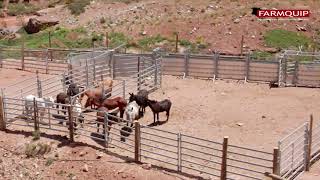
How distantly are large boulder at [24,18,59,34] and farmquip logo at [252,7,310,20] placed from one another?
14.7 metres

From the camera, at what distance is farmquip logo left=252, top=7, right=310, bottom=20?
1412 inches

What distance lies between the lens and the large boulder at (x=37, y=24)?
127 ft

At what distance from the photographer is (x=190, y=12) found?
37.7 meters

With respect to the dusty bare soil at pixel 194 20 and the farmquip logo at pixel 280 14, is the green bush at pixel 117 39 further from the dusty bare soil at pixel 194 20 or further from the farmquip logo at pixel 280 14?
the farmquip logo at pixel 280 14

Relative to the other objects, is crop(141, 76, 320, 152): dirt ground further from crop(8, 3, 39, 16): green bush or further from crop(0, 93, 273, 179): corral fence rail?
crop(8, 3, 39, 16): green bush

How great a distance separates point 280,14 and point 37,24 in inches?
683

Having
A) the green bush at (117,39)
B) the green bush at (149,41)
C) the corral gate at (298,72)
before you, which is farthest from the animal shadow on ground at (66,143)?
the green bush at (117,39)

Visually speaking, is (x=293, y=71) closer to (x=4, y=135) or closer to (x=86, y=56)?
(x=86, y=56)

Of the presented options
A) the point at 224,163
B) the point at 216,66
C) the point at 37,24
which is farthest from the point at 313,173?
the point at 37,24

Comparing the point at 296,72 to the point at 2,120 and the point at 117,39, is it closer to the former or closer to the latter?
the point at 2,120

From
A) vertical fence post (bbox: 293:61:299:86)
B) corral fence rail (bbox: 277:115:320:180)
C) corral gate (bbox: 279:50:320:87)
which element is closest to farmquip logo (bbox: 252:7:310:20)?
corral gate (bbox: 279:50:320:87)

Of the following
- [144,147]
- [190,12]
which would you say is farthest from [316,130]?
[190,12]

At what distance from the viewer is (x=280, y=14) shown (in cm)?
3628

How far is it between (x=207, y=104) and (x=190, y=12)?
18296mm
